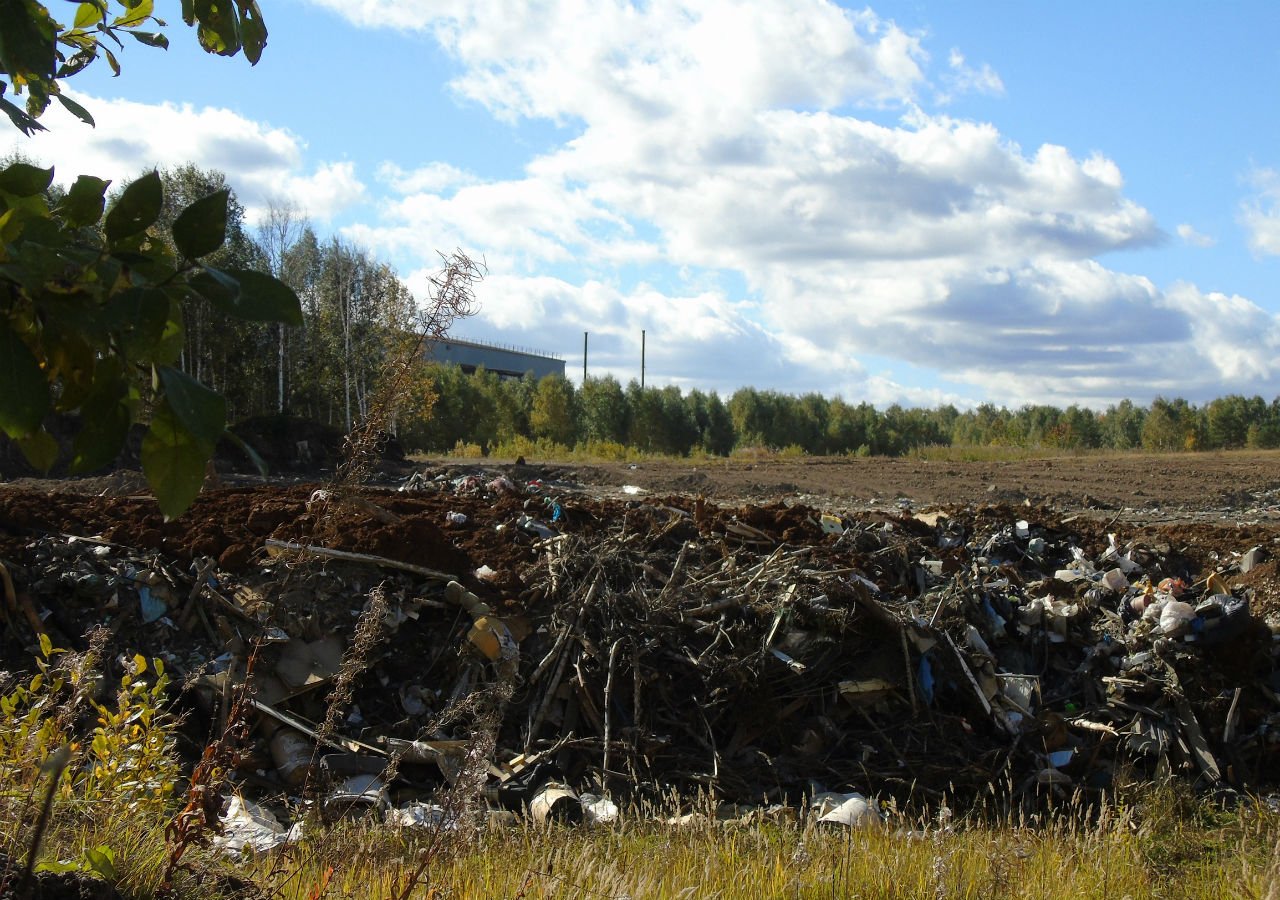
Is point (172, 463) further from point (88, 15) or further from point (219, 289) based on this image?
point (88, 15)

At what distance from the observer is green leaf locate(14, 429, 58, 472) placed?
1.67 m

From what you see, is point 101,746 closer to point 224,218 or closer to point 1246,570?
point 224,218

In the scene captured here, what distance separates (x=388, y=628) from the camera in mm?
6355

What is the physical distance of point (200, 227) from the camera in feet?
4.58

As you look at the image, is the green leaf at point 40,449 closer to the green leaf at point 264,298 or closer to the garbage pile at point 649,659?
the green leaf at point 264,298

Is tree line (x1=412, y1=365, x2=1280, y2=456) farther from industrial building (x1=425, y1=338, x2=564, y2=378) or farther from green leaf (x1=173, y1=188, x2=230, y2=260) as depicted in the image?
green leaf (x1=173, y1=188, x2=230, y2=260)

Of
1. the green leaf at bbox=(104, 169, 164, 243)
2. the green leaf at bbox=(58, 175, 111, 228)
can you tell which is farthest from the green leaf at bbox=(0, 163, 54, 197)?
the green leaf at bbox=(104, 169, 164, 243)

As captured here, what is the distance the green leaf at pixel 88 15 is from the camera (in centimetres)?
220

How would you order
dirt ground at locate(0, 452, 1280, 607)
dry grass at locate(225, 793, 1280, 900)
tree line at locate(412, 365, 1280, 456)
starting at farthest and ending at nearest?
1. tree line at locate(412, 365, 1280, 456)
2. dirt ground at locate(0, 452, 1280, 607)
3. dry grass at locate(225, 793, 1280, 900)

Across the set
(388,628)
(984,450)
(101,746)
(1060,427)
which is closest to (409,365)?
(101,746)

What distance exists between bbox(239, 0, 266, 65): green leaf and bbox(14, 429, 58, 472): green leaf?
3.00ft

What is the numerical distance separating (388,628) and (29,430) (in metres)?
5.22

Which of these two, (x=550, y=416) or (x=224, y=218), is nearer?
(x=224, y=218)

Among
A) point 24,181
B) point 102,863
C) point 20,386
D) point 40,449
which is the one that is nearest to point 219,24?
point 24,181
